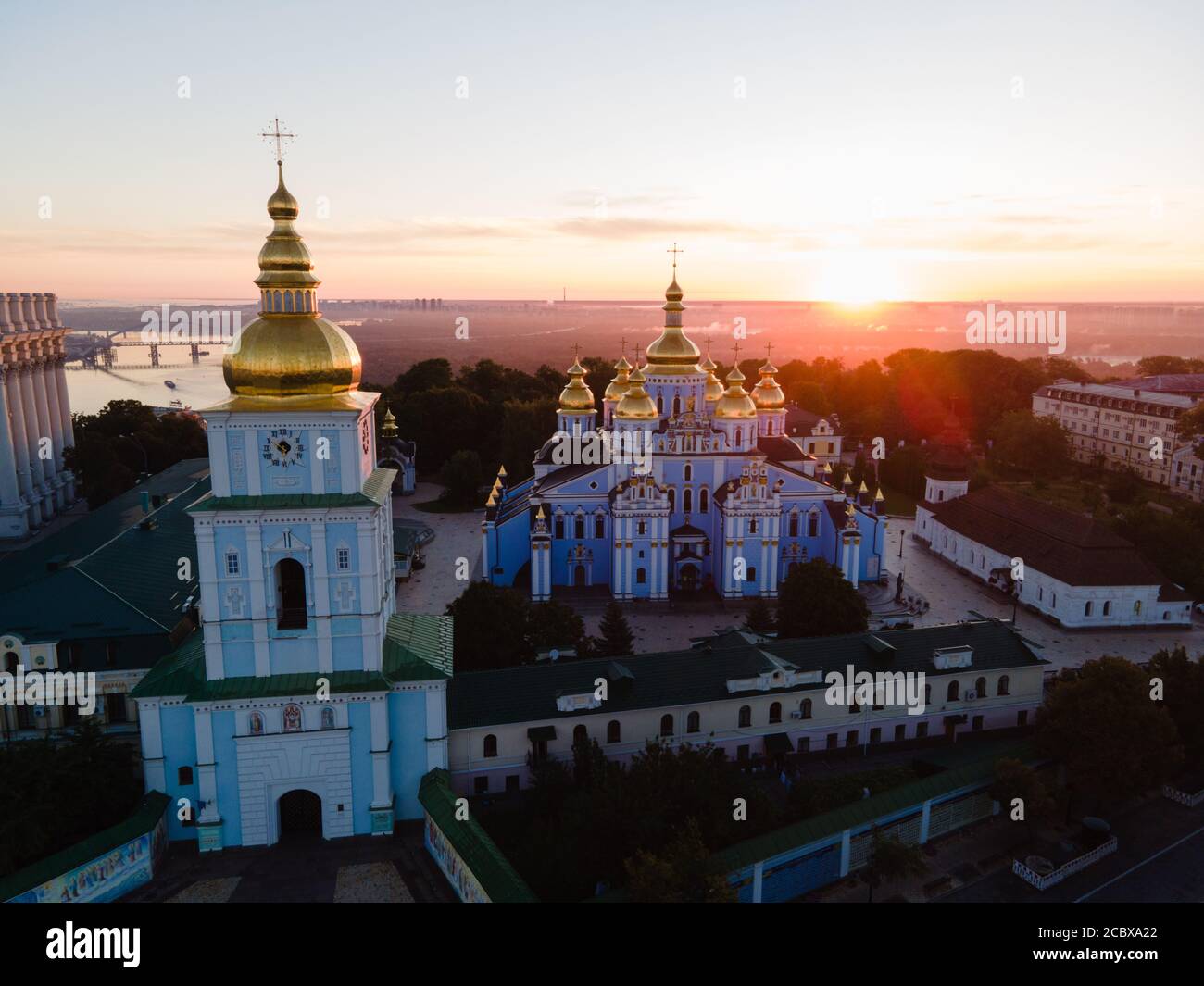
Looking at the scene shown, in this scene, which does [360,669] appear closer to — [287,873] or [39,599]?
[287,873]

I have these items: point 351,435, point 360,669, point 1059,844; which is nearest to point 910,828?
point 1059,844

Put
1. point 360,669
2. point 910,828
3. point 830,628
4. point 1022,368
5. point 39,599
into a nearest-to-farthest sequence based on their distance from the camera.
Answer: point 360,669 < point 910,828 < point 39,599 < point 830,628 < point 1022,368

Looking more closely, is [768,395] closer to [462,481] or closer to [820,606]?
[462,481]

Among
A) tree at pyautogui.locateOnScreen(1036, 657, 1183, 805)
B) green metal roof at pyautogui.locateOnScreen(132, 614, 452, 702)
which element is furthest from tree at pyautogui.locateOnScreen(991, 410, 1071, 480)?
green metal roof at pyautogui.locateOnScreen(132, 614, 452, 702)

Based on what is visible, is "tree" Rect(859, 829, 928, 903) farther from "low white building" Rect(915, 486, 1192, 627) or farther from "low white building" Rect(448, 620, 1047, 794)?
"low white building" Rect(915, 486, 1192, 627)

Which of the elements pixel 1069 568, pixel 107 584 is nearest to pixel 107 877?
pixel 107 584
